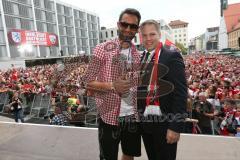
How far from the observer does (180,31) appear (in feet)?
504

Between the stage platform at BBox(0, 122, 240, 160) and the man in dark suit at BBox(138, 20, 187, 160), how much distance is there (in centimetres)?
127

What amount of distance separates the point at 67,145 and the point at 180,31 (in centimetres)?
15925

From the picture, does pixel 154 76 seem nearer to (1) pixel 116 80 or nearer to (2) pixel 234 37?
(1) pixel 116 80

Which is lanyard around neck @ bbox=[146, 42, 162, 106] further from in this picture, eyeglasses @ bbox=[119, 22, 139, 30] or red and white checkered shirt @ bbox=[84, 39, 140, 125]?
eyeglasses @ bbox=[119, 22, 139, 30]

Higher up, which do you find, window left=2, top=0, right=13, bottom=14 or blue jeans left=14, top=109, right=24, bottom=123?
window left=2, top=0, right=13, bottom=14

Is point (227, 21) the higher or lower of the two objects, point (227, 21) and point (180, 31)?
the lower

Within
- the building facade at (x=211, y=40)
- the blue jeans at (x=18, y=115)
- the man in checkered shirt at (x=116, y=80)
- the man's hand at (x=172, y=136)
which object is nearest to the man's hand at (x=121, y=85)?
the man in checkered shirt at (x=116, y=80)

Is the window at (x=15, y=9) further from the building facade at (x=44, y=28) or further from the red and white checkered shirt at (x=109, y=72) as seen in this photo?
the red and white checkered shirt at (x=109, y=72)

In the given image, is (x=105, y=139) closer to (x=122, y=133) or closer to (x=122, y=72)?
(x=122, y=133)

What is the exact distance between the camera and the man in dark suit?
1802 mm

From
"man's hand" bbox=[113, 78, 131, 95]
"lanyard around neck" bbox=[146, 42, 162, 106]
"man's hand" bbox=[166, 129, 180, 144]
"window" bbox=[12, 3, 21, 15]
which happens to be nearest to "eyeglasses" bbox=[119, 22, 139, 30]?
"lanyard around neck" bbox=[146, 42, 162, 106]

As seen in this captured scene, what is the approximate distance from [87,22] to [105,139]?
84.6 m

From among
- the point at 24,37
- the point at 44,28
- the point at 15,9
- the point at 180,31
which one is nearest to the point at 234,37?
the point at 180,31

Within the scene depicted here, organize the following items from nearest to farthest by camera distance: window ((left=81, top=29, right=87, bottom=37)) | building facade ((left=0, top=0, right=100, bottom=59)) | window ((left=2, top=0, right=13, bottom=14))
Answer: building facade ((left=0, top=0, right=100, bottom=59)), window ((left=2, top=0, right=13, bottom=14)), window ((left=81, top=29, right=87, bottom=37))
